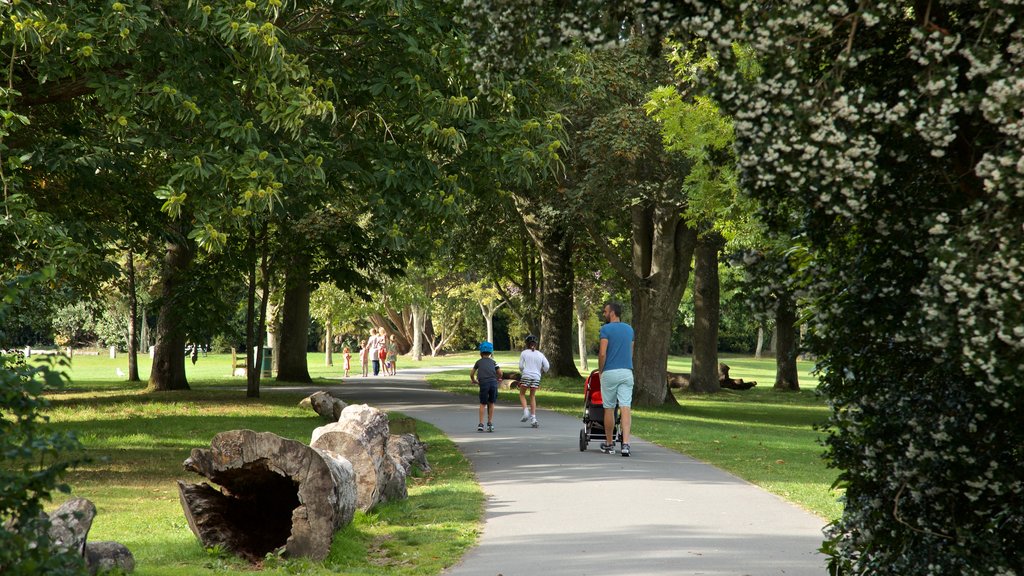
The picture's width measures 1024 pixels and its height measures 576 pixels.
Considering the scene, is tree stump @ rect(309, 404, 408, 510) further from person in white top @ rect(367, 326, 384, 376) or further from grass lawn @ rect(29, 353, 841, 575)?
person in white top @ rect(367, 326, 384, 376)

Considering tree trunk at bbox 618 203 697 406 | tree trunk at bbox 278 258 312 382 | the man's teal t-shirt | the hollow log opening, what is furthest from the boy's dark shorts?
tree trunk at bbox 278 258 312 382

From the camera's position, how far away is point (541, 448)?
1666 centimetres

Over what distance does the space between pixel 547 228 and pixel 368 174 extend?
55.2 feet

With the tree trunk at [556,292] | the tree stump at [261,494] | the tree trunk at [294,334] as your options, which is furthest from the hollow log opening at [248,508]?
the tree trunk at [294,334]

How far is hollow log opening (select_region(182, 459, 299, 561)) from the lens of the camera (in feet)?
28.5

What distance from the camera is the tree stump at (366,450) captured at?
10.4 m

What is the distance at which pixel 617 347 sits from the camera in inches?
581

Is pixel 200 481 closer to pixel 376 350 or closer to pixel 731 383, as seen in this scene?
pixel 731 383

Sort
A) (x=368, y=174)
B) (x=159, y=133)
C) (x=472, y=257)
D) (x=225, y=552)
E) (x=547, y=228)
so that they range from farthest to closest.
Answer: (x=472, y=257) < (x=547, y=228) < (x=368, y=174) < (x=159, y=133) < (x=225, y=552)

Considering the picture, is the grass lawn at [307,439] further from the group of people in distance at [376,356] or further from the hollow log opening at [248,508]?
the group of people in distance at [376,356]

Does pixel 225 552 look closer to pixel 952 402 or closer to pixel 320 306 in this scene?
pixel 952 402

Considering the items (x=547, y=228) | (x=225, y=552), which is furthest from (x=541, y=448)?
(x=547, y=228)

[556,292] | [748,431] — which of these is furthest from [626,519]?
[556,292]

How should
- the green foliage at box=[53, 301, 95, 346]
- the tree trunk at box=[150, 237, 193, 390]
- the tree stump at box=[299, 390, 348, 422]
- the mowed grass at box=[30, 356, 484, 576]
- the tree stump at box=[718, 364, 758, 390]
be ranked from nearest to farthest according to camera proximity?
the mowed grass at box=[30, 356, 484, 576], the tree stump at box=[299, 390, 348, 422], the tree trunk at box=[150, 237, 193, 390], the tree stump at box=[718, 364, 758, 390], the green foliage at box=[53, 301, 95, 346]
